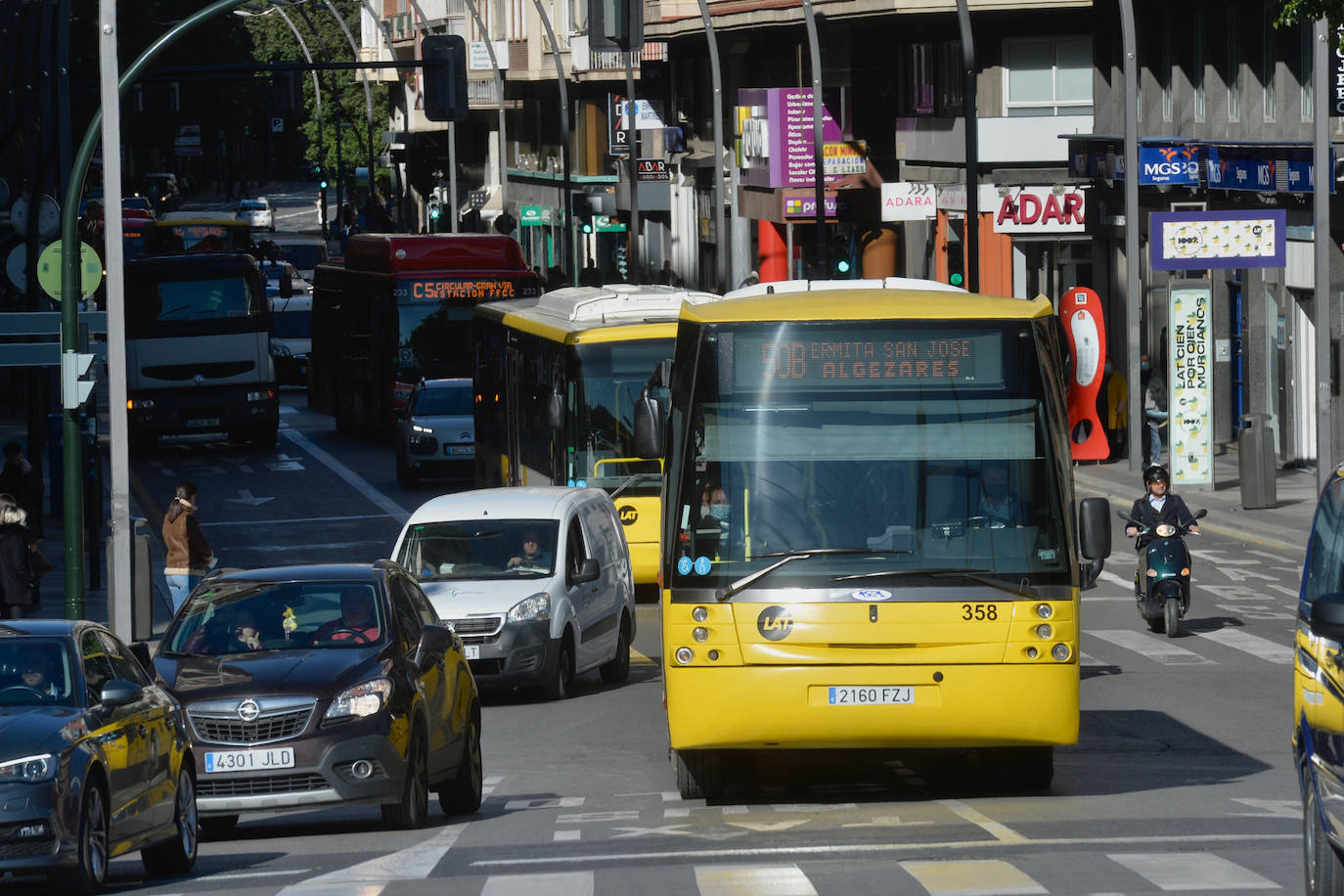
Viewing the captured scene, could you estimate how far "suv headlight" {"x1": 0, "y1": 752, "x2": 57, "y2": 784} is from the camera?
1043 cm

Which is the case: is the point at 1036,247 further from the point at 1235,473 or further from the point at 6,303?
the point at 6,303

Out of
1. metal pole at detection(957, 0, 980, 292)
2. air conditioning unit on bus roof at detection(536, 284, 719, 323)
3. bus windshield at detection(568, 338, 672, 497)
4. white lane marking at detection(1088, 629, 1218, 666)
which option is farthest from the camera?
metal pole at detection(957, 0, 980, 292)

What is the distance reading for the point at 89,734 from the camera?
36.0ft

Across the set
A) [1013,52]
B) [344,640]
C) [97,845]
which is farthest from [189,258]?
[97,845]

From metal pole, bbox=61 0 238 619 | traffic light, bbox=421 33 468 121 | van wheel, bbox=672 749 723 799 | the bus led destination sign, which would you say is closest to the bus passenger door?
traffic light, bbox=421 33 468 121

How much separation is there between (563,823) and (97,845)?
3173 mm

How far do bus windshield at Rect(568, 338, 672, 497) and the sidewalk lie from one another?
621 cm

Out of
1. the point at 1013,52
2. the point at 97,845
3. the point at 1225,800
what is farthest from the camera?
the point at 1013,52

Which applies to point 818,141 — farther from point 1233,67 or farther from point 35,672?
point 35,672

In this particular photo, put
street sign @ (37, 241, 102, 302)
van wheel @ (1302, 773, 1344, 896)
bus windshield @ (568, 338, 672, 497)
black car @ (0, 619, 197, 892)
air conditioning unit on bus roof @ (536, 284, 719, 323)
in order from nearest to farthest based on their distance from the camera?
van wheel @ (1302, 773, 1344, 896) → black car @ (0, 619, 197, 892) → street sign @ (37, 241, 102, 302) → bus windshield @ (568, 338, 672, 497) → air conditioning unit on bus roof @ (536, 284, 719, 323)

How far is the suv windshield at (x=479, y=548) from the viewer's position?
2009 cm

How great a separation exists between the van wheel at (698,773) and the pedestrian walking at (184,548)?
29.2 ft

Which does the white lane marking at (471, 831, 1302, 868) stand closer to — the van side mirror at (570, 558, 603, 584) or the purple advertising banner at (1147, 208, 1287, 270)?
the van side mirror at (570, 558, 603, 584)

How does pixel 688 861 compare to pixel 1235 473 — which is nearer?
pixel 688 861
